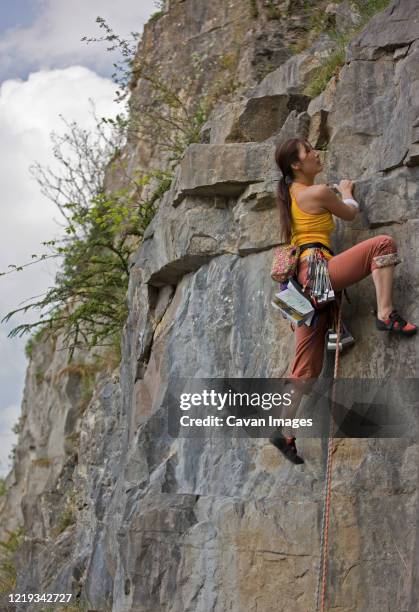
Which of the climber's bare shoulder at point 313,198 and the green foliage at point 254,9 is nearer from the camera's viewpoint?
the climber's bare shoulder at point 313,198

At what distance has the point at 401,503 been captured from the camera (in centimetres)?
668

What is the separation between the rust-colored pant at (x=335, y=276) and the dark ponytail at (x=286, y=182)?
358 millimetres

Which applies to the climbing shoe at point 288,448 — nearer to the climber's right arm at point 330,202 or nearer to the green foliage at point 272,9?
the climber's right arm at point 330,202

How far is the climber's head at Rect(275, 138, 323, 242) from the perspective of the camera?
7.52 metres

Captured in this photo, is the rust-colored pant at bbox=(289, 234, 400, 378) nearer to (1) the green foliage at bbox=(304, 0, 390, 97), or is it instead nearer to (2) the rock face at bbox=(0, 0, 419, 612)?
(2) the rock face at bbox=(0, 0, 419, 612)

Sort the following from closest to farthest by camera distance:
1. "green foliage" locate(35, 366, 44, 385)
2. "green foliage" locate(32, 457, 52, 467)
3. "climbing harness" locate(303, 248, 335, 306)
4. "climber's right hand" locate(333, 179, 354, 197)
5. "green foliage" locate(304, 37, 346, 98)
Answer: "climbing harness" locate(303, 248, 335, 306)
"climber's right hand" locate(333, 179, 354, 197)
"green foliage" locate(304, 37, 346, 98)
"green foliage" locate(32, 457, 52, 467)
"green foliage" locate(35, 366, 44, 385)

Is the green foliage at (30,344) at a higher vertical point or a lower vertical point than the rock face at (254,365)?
higher

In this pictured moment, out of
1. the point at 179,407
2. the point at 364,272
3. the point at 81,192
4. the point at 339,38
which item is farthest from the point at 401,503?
the point at 81,192

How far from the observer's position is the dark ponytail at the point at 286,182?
7.50 meters

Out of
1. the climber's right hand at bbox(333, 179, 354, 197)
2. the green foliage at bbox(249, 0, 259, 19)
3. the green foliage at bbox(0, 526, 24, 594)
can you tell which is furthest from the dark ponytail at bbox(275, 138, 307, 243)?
the green foliage at bbox(0, 526, 24, 594)

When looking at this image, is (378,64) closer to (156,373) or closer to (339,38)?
(339,38)

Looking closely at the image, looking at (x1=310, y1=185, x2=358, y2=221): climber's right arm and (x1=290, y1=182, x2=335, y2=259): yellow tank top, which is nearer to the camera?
(x1=310, y1=185, x2=358, y2=221): climber's right arm

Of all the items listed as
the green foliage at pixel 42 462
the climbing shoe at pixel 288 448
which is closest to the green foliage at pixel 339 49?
the climbing shoe at pixel 288 448

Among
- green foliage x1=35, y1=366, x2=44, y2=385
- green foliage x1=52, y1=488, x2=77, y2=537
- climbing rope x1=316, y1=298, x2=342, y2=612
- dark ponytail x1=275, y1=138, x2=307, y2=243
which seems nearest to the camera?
climbing rope x1=316, y1=298, x2=342, y2=612
